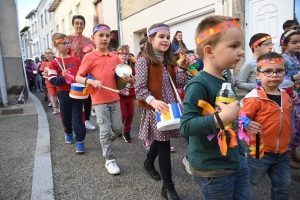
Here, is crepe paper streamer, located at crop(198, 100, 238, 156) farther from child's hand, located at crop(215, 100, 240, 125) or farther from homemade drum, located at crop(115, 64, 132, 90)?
homemade drum, located at crop(115, 64, 132, 90)

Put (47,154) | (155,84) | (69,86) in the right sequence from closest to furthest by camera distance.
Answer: (155,84)
(47,154)
(69,86)

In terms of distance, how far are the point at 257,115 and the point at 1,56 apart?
7927 millimetres

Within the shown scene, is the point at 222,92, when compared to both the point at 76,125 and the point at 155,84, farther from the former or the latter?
the point at 76,125

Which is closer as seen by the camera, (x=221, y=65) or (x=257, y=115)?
(x=221, y=65)

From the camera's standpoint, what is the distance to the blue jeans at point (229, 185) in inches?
65.8

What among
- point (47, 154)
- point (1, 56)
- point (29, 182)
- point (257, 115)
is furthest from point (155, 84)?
→ point (1, 56)

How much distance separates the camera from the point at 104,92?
11.1 ft

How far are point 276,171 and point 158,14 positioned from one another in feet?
29.2

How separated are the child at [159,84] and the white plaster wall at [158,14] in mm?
4937

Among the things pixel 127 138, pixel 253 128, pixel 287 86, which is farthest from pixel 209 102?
pixel 127 138

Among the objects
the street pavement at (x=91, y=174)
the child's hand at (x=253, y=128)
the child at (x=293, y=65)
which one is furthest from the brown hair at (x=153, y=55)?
the child at (x=293, y=65)

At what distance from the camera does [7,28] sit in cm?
823

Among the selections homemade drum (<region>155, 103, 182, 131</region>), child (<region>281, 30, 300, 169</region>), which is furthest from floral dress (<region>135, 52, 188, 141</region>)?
child (<region>281, 30, 300, 169</region>)

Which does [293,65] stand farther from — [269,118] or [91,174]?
[91,174]
